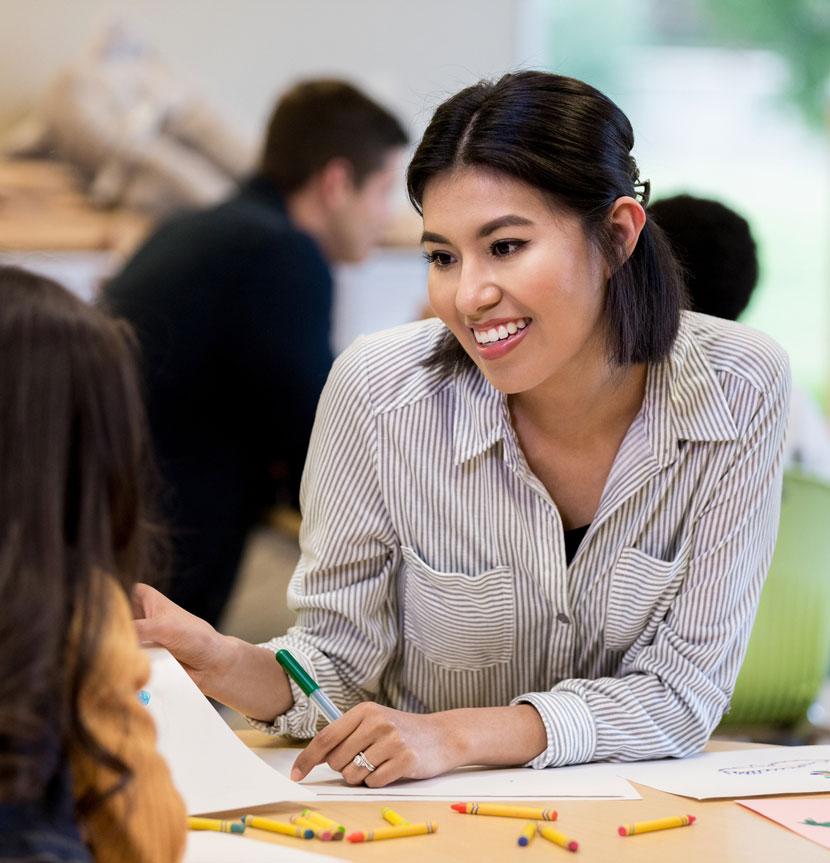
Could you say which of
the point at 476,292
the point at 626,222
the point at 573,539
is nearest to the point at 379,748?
the point at 573,539

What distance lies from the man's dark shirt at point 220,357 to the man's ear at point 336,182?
10.2 inches

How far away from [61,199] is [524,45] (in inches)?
57.5

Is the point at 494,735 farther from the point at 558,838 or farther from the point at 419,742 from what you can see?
the point at 558,838

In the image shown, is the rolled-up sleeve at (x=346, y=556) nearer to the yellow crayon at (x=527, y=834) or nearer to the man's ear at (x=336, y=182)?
the yellow crayon at (x=527, y=834)

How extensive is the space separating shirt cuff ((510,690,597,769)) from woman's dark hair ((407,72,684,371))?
37 cm

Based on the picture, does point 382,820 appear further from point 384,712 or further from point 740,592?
point 740,592

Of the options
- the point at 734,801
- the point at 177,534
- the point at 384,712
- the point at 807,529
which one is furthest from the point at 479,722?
the point at 177,534

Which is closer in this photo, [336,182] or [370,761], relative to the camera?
[370,761]

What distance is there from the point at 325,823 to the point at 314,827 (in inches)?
0.5

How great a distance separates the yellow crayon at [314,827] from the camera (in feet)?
3.51

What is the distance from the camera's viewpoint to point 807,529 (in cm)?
192

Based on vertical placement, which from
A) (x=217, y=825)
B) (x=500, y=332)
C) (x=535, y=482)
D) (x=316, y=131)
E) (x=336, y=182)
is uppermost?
(x=316, y=131)

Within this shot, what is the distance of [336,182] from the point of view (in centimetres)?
299

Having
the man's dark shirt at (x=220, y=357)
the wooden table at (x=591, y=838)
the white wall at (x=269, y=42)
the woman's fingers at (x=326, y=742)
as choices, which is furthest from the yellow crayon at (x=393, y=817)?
the white wall at (x=269, y=42)
